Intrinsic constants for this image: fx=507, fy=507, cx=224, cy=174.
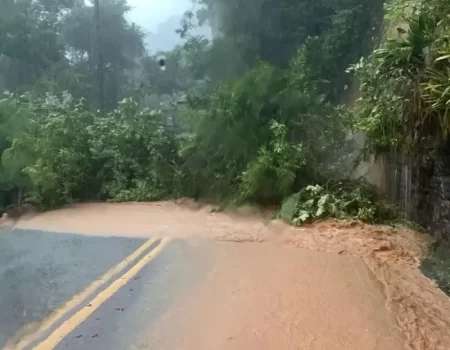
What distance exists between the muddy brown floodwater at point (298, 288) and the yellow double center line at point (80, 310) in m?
0.60

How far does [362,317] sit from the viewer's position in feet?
14.1

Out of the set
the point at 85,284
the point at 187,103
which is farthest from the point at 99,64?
the point at 85,284

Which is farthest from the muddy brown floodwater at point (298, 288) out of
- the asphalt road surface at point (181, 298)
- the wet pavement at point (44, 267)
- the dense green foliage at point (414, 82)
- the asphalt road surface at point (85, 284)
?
the dense green foliage at point (414, 82)

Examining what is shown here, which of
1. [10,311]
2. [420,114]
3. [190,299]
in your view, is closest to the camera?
[10,311]

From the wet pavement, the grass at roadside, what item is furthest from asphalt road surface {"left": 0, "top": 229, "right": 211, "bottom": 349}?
the grass at roadside

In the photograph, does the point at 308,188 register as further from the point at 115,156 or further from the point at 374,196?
the point at 115,156

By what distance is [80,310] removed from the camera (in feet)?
13.1

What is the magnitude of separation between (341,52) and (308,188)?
15.8ft

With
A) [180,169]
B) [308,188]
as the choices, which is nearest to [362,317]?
[308,188]

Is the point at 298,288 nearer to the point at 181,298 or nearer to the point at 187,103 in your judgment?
the point at 181,298

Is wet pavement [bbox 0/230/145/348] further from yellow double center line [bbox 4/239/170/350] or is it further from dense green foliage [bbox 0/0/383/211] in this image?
dense green foliage [bbox 0/0/383/211]

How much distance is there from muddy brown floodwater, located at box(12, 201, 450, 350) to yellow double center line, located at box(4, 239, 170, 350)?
1.98 ft

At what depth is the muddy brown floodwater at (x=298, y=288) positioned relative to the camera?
387 cm

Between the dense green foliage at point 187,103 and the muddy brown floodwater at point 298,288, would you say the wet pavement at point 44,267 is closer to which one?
the muddy brown floodwater at point 298,288
